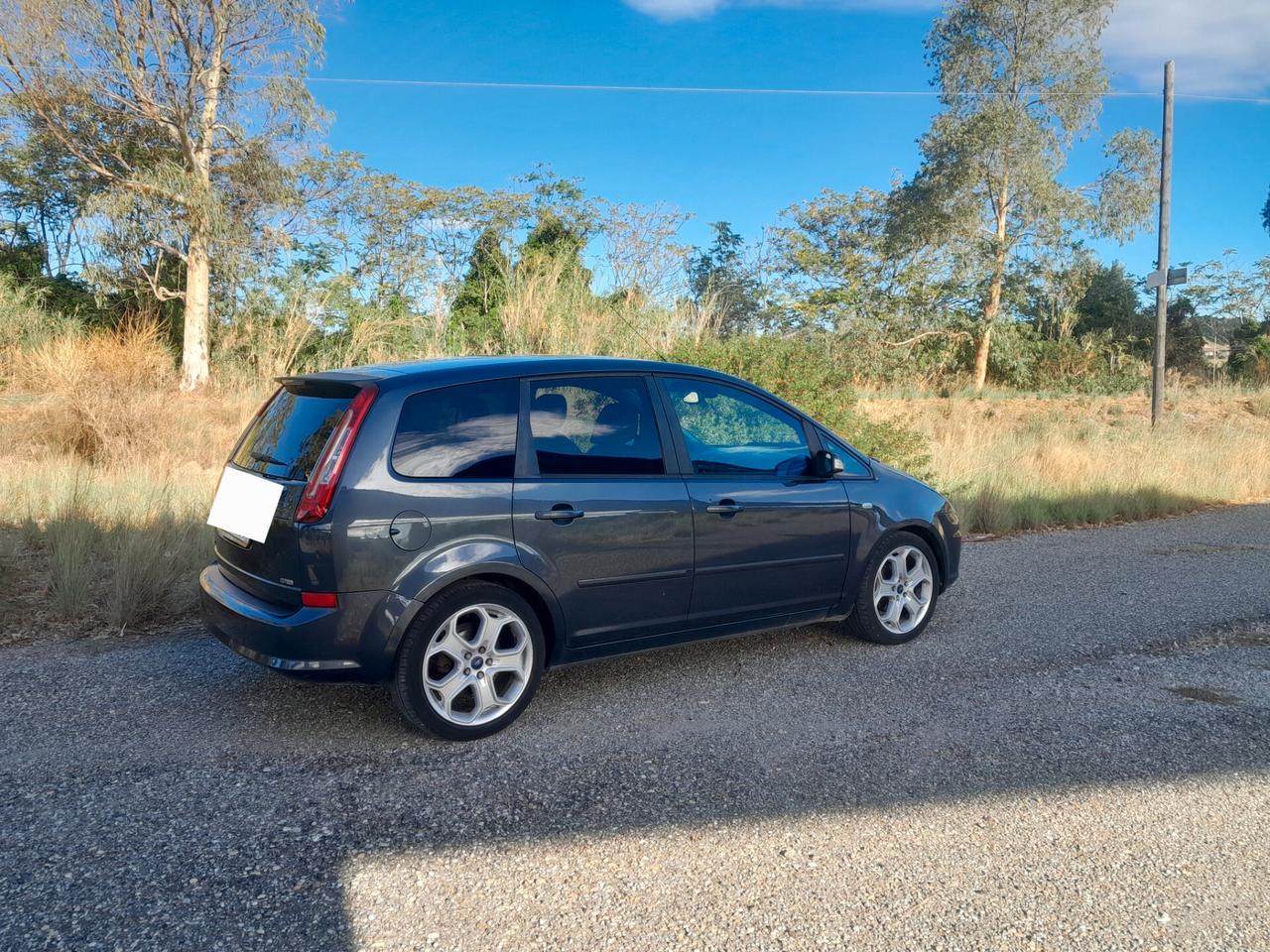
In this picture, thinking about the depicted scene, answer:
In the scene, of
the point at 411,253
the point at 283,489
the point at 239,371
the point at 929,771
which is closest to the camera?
the point at 929,771

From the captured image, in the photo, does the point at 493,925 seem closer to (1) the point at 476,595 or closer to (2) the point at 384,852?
(2) the point at 384,852

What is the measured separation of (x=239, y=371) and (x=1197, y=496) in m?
13.4

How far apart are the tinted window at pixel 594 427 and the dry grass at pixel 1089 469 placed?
631 centimetres

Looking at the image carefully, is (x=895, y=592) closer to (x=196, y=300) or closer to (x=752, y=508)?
(x=752, y=508)

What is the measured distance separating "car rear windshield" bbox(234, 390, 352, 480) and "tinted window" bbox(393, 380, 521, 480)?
12.6 inches

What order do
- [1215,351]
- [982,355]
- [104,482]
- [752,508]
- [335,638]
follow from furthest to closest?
[1215,351] → [982,355] → [104,482] → [752,508] → [335,638]

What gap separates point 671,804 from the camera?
3650 mm

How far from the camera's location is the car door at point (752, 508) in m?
4.96

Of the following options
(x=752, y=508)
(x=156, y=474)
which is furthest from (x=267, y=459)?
(x=156, y=474)

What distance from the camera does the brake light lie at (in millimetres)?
4012

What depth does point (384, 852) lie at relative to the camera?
3293mm

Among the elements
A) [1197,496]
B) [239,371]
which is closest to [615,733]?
[1197,496]

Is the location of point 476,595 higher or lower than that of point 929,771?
higher

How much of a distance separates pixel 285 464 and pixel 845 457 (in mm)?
3061
